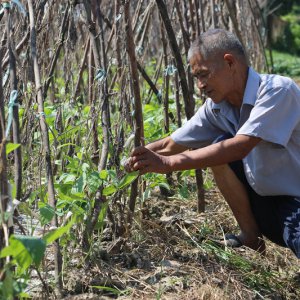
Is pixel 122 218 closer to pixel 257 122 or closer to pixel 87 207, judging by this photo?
pixel 87 207

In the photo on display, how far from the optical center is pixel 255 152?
285 centimetres

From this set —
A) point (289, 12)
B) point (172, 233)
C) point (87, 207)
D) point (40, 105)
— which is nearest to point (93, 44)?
point (40, 105)

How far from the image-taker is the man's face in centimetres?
Result: 276

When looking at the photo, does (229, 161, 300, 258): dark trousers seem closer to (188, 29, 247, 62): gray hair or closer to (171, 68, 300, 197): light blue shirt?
(171, 68, 300, 197): light blue shirt

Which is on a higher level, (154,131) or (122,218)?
(154,131)

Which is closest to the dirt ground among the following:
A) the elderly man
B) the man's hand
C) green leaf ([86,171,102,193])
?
the elderly man

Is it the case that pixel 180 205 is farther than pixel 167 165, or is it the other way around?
pixel 180 205

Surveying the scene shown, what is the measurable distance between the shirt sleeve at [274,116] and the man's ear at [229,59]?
0.16 meters

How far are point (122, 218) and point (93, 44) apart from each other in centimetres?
66

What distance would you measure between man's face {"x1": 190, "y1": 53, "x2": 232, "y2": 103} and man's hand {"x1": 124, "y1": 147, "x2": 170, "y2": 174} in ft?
1.12

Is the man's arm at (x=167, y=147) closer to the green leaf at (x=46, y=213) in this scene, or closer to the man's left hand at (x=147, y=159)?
the man's left hand at (x=147, y=159)

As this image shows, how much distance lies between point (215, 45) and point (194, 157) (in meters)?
0.43

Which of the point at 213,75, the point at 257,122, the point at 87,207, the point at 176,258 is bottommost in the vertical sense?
the point at 176,258

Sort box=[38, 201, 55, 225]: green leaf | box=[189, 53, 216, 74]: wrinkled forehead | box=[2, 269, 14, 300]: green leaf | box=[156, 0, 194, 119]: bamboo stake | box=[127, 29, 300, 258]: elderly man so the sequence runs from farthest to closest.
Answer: box=[156, 0, 194, 119]: bamboo stake
box=[189, 53, 216, 74]: wrinkled forehead
box=[127, 29, 300, 258]: elderly man
box=[38, 201, 55, 225]: green leaf
box=[2, 269, 14, 300]: green leaf
